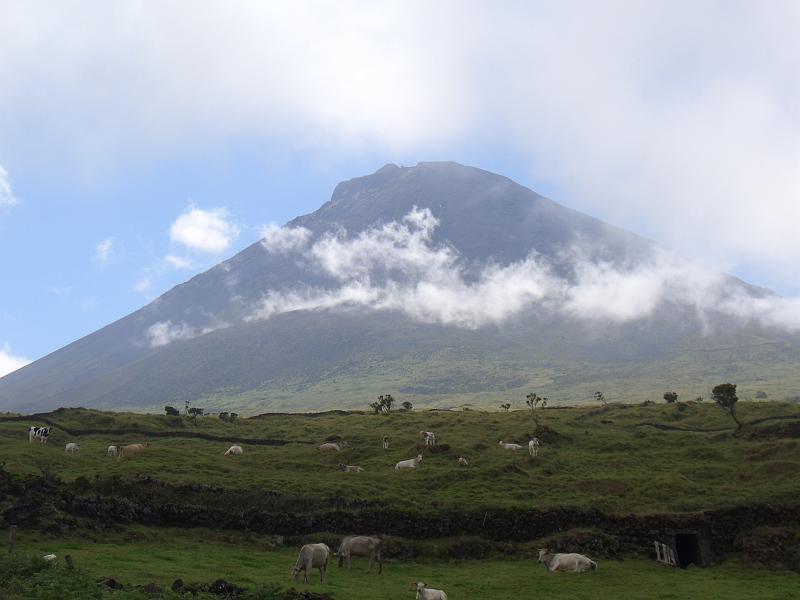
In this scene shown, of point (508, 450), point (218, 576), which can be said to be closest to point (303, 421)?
point (508, 450)

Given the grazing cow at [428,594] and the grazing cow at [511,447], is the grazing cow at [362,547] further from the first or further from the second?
the grazing cow at [511,447]

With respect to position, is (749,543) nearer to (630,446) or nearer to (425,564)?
(425,564)

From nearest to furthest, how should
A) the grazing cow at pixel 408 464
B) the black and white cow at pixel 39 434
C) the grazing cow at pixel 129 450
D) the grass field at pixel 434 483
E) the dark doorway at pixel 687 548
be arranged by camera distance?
the grass field at pixel 434 483 → the dark doorway at pixel 687 548 → the grazing cow at pixel 408 464 → the grazing cow at pixel 129 450 → the black and white cow at pixel 39 434

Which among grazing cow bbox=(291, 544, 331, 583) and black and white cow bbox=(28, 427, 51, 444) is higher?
black and white cow bbox=(28, 427, 51, 444)

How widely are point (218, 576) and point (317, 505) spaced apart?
9.81 metres

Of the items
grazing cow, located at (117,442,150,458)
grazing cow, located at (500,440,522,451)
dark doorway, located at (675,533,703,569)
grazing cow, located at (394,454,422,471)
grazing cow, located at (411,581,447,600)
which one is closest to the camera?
grazing cow, located at (411,581,447,600)

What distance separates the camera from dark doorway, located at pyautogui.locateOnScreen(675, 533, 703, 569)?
27.8m

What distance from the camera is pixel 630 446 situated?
44.2m

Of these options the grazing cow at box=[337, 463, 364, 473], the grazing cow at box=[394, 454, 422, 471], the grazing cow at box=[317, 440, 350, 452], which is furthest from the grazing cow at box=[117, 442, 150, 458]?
the grazing cow at box=[394, 454, 422, 471]

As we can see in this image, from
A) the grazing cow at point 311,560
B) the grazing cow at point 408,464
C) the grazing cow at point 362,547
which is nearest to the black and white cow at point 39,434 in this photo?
the grazing cow at point 408,464

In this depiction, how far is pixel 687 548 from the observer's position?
2820 centimetres

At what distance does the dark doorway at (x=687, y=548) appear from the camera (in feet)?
91.1

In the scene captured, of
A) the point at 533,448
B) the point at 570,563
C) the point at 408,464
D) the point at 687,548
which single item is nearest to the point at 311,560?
the point at 570,563

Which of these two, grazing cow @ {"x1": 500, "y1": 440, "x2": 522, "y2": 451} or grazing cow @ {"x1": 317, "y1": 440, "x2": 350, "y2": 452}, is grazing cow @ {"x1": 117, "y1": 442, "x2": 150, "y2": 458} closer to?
grazing cow @ {"x1": 317, "y1": 440, "x2": 350, "y2": 452}
